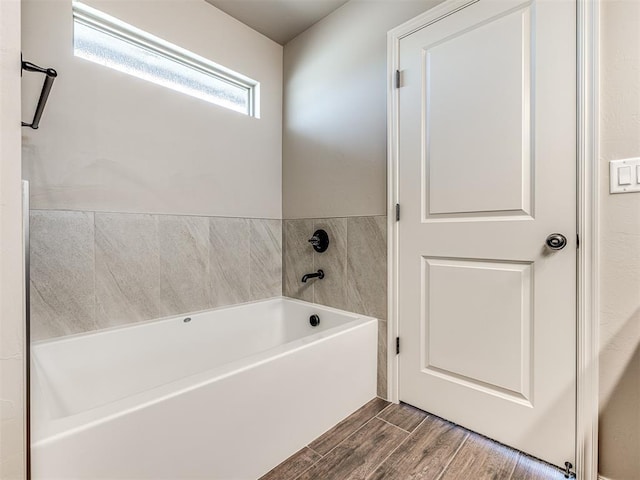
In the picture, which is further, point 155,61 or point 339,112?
point 339,112

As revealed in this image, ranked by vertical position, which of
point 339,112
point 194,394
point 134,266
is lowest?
point 194,394

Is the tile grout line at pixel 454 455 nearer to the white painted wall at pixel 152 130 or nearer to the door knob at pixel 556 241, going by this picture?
the door knob at pixel 556 241

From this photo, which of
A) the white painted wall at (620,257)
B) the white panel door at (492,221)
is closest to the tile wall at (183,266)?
the white panel door at (492,221)

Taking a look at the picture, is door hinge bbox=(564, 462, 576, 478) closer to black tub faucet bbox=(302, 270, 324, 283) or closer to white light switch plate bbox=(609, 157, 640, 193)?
white light switch plate bbox=(609, 157, 640, 193)

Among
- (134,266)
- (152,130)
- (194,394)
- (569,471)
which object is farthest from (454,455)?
(152,130)

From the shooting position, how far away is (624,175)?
1.14 meters

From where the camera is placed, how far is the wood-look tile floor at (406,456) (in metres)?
1.26

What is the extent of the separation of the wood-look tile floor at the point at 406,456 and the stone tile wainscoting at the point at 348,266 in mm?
322

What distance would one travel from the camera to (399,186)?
69.7 inches

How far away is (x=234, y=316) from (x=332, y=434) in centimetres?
99

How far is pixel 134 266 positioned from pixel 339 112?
1.58 m

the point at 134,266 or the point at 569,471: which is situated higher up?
the point at 134,266

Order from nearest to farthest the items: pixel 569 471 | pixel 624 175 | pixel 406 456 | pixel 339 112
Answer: pixel 624 175, pixel 569 471, pixel 406 456, pixel 339 112

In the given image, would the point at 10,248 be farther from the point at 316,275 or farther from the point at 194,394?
the point at 316,275
